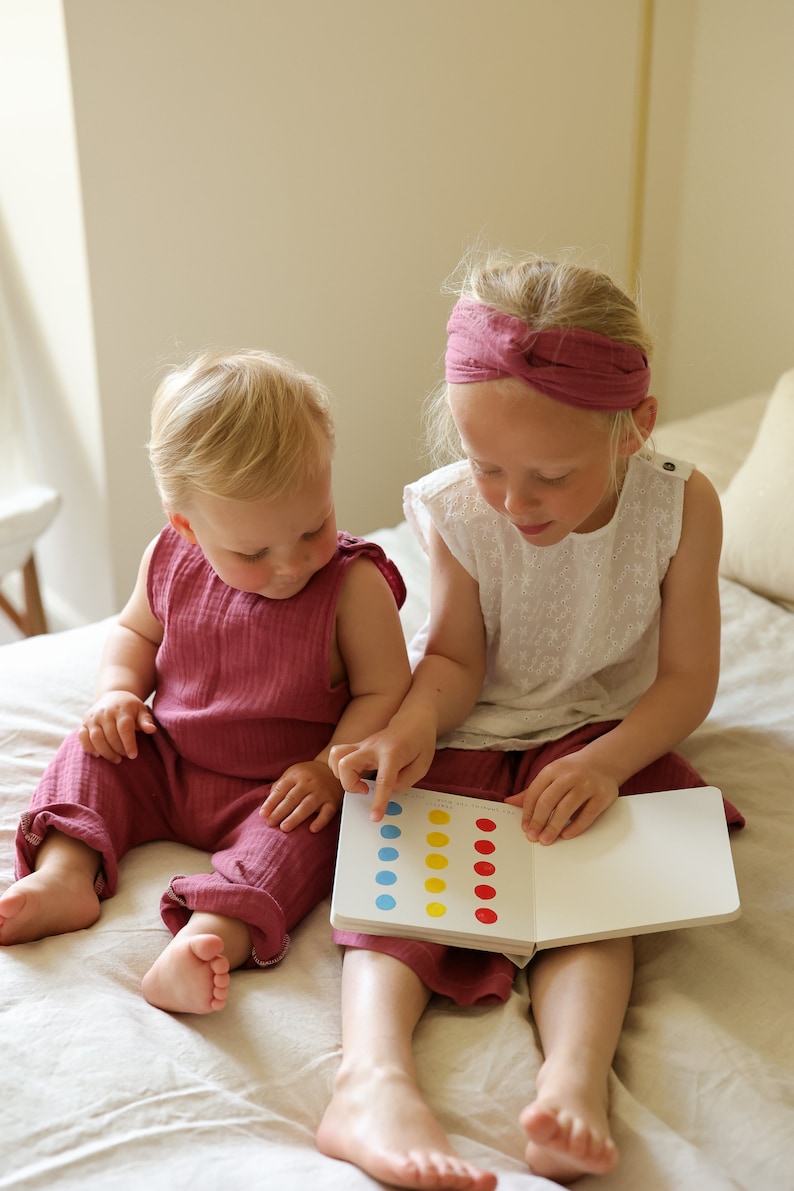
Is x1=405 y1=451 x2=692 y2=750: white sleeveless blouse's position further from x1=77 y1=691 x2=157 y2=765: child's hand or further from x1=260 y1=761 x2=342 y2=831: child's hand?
x1=77 y1=691 x2=157 y2=765: child's hand

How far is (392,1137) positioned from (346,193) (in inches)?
64.9

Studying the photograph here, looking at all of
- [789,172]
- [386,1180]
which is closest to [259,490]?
[386,1180]

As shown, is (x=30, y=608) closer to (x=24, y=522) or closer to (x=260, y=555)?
(x=24, y=522)

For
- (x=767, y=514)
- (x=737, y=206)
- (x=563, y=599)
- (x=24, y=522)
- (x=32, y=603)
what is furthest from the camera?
(x=737, y=206)

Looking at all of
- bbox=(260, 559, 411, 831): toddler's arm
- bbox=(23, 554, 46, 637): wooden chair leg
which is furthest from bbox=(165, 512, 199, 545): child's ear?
bbox=(23, 554, 46, 637): wooden chair leg

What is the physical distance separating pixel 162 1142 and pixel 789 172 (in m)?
1.99

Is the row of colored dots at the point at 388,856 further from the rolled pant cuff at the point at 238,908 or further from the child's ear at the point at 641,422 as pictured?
the child's ear at the point at 641,422

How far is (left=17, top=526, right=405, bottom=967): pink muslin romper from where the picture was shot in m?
1.04

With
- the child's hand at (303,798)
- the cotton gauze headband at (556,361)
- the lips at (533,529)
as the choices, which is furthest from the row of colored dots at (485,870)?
the cotton gauze headband at (556,361)

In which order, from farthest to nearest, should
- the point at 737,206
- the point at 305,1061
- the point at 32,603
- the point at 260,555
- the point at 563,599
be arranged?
the point at 737,206 < the point at 32,603 < the point at 563,599 < the point at 260,555 < the point at 305,1061

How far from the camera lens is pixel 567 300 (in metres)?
0.94

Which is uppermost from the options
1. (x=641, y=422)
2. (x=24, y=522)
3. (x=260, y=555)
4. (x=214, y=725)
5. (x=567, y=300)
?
(x=567, y=300)

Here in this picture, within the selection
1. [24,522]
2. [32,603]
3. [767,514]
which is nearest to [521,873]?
[767,514]

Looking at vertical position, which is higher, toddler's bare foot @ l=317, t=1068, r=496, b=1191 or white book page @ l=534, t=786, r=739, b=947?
white book page @ l=534, t=786, r=739, b=947
